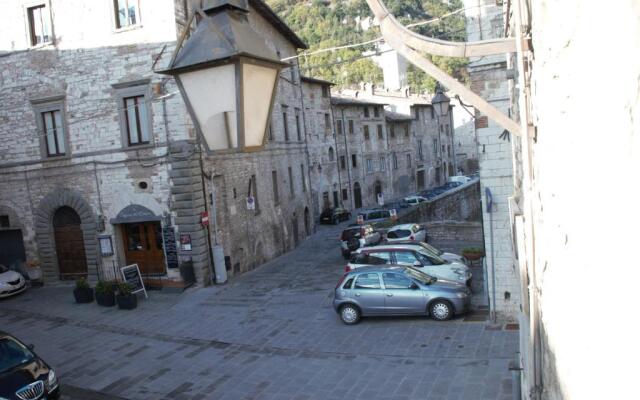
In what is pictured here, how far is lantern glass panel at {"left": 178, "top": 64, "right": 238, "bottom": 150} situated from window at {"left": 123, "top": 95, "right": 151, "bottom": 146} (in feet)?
52.1

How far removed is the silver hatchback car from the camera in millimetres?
13203

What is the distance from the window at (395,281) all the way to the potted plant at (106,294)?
8.97 metres

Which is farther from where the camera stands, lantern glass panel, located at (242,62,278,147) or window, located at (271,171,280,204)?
window, located at (271,171,280,204)

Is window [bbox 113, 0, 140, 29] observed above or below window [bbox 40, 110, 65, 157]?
above

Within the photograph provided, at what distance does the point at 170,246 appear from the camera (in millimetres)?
18438

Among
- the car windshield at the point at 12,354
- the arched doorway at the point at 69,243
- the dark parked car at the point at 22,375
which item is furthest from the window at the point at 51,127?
the dark parked car at the point at 22,375

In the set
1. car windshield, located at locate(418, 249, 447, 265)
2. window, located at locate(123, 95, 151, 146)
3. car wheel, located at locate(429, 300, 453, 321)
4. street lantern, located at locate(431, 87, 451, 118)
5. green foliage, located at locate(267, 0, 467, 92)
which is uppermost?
green foliage, located at locate(267, 0, 467, 92)

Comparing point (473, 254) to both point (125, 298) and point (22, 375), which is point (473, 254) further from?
point (22, 375)

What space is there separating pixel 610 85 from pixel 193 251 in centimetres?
1760

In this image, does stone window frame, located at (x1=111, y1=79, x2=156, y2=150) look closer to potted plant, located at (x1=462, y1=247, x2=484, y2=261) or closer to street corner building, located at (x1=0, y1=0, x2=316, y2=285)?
street corner building, located at (x1=0, y1=0, x2=316, y2=285)

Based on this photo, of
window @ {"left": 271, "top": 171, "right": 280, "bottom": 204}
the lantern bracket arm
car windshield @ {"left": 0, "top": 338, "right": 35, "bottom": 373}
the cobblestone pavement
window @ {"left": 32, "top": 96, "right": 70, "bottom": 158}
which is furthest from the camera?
window @ {"left": 271, "top": 171, "right": 280, "bottom": 204}

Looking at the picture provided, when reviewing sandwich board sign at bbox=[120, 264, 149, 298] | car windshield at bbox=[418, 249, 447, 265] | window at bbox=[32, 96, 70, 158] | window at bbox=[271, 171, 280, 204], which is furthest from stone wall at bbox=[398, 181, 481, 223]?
window at bbox=[32, 96, 70, 158]

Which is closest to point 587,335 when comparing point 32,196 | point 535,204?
point 535,204

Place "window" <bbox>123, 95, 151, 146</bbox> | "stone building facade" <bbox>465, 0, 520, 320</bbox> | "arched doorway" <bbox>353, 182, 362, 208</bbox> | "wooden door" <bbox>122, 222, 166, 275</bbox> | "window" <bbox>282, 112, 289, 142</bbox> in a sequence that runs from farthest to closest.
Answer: "arched doorway" <bbox>353, 182, 362, 208</bbox>
"window" <bbox>282, 112, 289, 142</bbox>
"wooden door" <bbox>122, 222, 166, 275</bbox>
"window" <bbox>123, 95, 151, 146</bbox>
"stone building facade" <bbox>465, 0, 520, 320</bbox>
